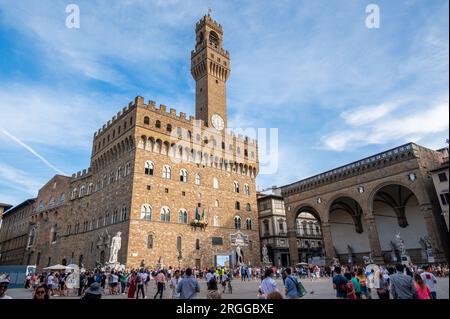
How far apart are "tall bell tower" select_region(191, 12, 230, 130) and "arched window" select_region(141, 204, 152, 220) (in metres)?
12.9

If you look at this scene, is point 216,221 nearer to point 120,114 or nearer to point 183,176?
point 183,176

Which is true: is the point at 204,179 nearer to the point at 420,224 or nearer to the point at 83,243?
the point at 83,243

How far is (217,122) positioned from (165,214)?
13.8 metres

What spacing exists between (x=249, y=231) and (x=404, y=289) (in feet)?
100

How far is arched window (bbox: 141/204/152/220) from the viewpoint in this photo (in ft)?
88.9

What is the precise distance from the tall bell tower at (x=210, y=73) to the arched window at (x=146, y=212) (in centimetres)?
1289

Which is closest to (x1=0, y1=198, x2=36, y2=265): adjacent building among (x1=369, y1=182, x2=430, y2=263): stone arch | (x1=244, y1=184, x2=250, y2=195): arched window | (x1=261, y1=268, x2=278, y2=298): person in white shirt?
(x1=244, y1=184, x2=250, y2=195): arched window

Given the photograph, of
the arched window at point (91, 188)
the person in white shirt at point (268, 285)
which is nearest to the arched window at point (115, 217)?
the arched window at point (91, 188)

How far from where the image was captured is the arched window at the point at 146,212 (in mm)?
27094

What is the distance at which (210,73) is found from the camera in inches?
1489

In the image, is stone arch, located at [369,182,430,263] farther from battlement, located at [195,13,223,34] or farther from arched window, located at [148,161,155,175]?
battlement, located at [195,13,223,34]

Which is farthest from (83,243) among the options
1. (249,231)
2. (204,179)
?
(249,231)
